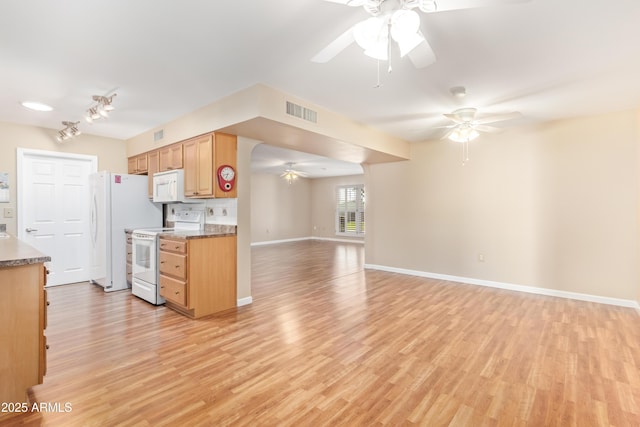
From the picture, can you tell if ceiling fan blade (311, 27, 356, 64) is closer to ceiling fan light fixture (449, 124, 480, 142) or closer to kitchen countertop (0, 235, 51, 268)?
kitchen countertop (0, 235, 51, 268)

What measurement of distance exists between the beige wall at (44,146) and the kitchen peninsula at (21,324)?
3446mm

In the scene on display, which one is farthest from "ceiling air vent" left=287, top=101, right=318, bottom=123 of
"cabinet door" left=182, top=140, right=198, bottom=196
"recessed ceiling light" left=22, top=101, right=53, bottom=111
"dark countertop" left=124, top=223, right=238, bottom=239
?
"recessed ceiling light" left=22, top=101, right=53, bottom=111

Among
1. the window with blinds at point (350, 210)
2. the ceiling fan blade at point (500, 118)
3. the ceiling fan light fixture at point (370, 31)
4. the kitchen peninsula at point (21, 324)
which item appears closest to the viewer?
the ceiling fan light fixture at point (370, 31)

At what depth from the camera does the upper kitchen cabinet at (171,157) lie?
4.24m

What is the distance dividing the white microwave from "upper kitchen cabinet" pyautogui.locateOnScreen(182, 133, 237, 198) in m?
0.17

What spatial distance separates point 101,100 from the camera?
333 cm

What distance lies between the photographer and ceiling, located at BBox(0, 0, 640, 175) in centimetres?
198

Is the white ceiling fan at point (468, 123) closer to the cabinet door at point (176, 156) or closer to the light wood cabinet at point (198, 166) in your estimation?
the light wood cabinet at point (198, 166)

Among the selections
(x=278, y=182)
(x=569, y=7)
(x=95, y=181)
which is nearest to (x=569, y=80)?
(x=569, y=7)

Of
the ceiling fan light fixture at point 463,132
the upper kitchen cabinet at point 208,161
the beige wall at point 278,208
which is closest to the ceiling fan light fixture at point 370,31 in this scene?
the upper kitchen cabinet at point 208,161

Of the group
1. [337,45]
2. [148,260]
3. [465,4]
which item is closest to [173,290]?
[148,260]

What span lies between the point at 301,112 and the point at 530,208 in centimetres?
377

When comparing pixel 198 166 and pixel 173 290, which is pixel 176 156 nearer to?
pixel 198 166

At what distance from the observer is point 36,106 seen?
364cm
